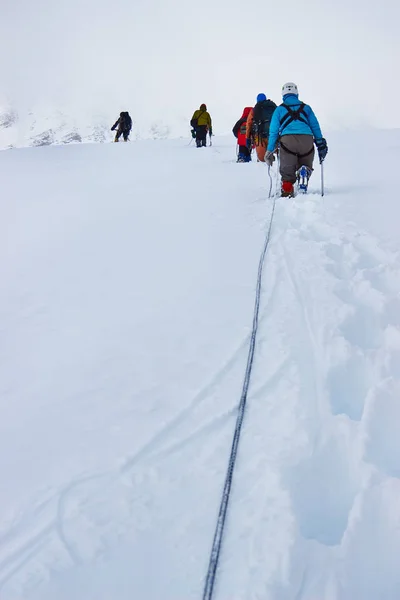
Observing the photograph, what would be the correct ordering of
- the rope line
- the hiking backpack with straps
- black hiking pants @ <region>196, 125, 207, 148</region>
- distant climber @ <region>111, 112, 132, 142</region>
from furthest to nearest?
distant climber @ <region>111, 112, 132, 142</region>
black hiking pants @ <region>196, 125, 207, 148</region>
the hiking backpack with straps
the rope line

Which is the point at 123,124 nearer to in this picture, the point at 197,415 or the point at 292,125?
the point at 292,125

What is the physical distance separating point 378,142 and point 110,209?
8438 mm

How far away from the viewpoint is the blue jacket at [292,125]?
5934mm

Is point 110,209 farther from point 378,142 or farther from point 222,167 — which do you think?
point 378,142

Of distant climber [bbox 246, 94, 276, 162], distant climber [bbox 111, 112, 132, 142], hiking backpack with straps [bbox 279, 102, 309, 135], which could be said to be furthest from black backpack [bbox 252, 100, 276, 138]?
distant climber [bbox 111, 112, 132, 142]

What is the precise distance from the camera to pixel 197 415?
6.63ft

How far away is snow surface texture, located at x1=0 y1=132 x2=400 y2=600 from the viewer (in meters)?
1.40

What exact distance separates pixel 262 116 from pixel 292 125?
8.86 ft

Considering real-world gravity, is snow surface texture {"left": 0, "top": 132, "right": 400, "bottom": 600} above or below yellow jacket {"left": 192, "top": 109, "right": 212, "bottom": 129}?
below

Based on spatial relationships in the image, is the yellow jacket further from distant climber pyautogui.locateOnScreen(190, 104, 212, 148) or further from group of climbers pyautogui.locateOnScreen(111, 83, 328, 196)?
group of climbers pyautogui.locateOnScreen(111, 83, 328, 196)

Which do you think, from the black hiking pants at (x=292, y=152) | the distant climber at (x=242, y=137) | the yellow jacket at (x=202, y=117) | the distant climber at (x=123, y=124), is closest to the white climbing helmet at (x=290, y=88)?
the black hiking pants at (x=292, y=152)

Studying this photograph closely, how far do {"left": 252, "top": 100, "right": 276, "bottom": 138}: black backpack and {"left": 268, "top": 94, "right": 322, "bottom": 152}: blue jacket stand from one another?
95.8 inches

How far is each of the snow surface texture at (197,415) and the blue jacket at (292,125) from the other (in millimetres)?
1946

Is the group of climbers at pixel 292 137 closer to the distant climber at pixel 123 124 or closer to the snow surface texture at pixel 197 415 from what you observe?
the snow surface texture at pixel 197 415
